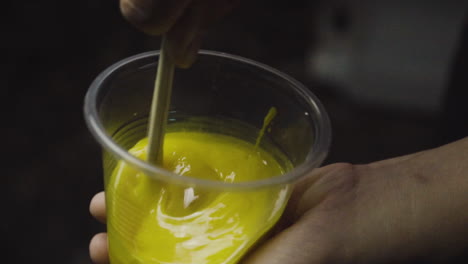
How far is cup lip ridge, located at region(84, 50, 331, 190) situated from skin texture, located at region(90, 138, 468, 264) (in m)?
0.11

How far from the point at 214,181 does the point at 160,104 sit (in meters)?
0.14

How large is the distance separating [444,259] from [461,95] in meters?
0.46

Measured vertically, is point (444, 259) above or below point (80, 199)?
above

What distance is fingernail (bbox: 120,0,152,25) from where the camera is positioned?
2.11 ft

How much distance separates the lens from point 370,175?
0.96 m

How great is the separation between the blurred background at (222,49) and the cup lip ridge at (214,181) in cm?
101

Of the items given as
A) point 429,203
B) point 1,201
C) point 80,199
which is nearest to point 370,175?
point 429,203

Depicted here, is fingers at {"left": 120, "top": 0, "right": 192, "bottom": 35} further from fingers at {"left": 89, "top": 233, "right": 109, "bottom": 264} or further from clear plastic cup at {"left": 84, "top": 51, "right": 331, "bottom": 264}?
fingers at {"left": 89, "top": 233, "right": 109, "bottom": 264}

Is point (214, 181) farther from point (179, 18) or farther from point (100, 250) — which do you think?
point (100, 250)

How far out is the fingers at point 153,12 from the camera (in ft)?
2.11

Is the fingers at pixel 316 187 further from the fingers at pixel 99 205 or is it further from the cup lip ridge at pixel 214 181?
the fingers at pixel 99 205

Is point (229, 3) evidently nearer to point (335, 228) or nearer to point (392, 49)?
point (335, 228)

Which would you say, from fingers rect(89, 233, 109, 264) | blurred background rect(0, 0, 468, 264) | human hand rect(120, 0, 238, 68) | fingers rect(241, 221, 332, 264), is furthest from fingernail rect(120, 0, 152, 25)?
blurred background rect(0, 0, 468, 264)

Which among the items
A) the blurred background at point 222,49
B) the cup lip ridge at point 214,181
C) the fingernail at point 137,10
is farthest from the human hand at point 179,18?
the blurred background at point 222,49
